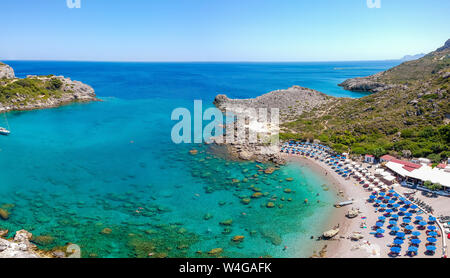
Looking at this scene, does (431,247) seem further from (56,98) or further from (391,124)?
(56,98)

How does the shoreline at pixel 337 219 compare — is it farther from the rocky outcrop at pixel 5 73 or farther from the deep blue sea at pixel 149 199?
the rocky outcrop at pixel 5 73

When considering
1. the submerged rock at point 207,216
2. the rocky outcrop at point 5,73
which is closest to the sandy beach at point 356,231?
the submerged rock at point 207,216

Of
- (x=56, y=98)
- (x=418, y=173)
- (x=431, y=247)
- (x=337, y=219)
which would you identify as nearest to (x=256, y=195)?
(x=337, y=219)

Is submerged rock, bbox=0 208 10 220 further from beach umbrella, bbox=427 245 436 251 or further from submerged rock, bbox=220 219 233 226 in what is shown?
beach umbrella, bbox=427 245 436 251

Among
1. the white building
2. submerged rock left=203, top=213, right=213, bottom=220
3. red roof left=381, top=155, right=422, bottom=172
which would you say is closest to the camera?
submerged rock left=203, top=213, right=213, bottom=220

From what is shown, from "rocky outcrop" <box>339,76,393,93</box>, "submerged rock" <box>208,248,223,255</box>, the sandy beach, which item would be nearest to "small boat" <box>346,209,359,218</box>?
the sandy beach

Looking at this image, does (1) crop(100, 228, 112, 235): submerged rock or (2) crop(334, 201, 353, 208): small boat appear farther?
(2) crop(334, 201, 353, 208): small boat
